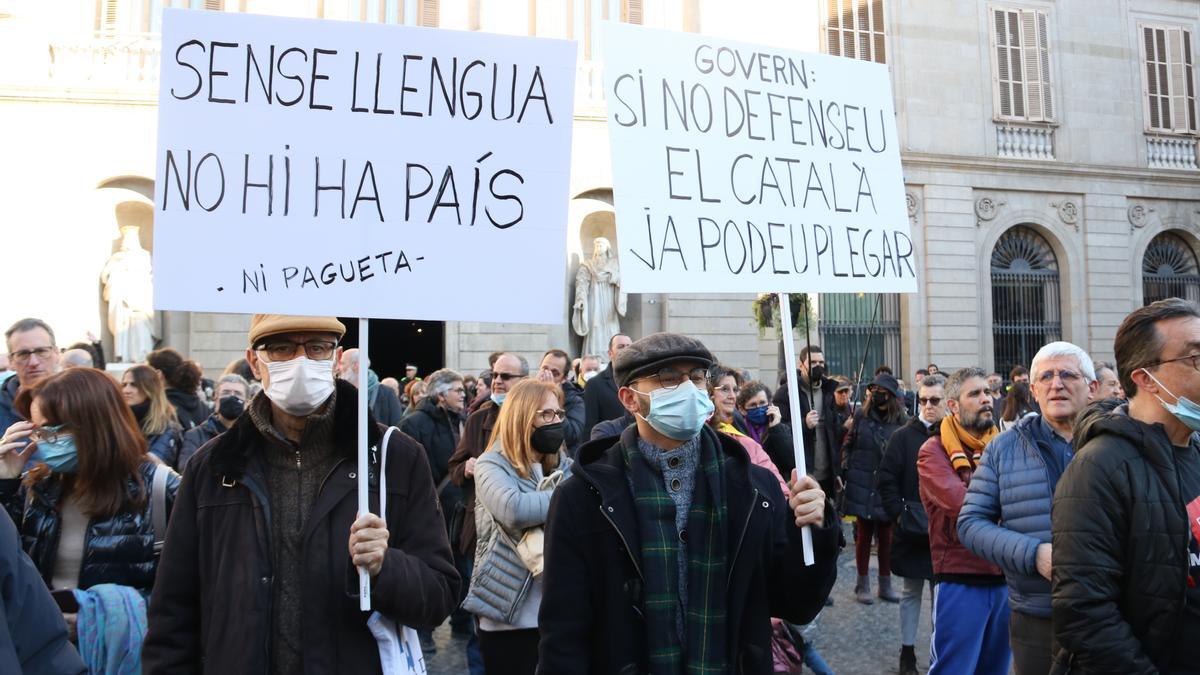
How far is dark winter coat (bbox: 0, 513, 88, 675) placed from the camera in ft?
6.68

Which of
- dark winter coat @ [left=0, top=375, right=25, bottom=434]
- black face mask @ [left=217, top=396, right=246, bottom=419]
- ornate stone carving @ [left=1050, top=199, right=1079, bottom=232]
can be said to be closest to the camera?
dark winter coat @ [left=0, top=375, right=25, bottom=434]

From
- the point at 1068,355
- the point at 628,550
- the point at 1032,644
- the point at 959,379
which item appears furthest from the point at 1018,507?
the point at 628,550

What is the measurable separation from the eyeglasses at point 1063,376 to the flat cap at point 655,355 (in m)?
1.84

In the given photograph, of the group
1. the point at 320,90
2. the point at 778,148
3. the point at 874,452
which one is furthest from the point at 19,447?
the point at 874,452

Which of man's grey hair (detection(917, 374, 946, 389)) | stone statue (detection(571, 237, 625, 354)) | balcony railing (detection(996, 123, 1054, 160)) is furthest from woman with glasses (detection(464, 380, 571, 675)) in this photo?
balcony railing (detection(996, 123, 1054, 160))

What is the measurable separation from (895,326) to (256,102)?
18.1 m

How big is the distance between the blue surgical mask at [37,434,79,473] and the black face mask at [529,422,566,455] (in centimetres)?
194

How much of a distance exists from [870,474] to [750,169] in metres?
5.55

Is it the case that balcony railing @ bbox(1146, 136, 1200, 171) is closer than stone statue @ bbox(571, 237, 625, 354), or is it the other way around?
stone statue @ bbox(571, 237, 625, 354)

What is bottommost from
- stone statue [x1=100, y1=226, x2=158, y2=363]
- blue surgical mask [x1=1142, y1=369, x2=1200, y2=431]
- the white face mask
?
blue surgical mask [x1=1142, y1=369, x2=1200, y2=431]

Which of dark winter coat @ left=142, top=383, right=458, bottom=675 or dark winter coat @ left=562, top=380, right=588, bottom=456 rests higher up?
dark winter coat @ left=562, top=380, right=588, bottom=456

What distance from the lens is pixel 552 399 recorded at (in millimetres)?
4781

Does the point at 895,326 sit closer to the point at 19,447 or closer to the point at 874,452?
the point at 874,452

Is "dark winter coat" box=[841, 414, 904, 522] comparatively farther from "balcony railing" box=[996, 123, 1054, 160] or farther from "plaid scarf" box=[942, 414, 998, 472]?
"balcony railing" box=[996, 123, 1054, 160]
